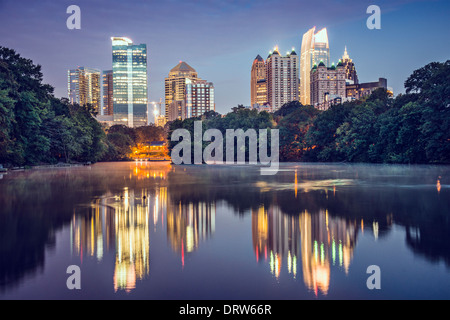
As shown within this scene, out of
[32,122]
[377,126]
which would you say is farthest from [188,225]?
[377,126]

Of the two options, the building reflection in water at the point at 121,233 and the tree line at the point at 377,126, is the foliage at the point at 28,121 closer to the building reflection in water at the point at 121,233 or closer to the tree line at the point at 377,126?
the tree line at the point at 377,126

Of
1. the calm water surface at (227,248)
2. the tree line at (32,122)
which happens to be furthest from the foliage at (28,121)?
the calm water surface at (227,248)

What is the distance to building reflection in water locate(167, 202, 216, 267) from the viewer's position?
7.92m

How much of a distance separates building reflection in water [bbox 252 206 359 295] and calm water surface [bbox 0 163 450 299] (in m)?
0.02

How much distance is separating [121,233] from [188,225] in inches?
68.0

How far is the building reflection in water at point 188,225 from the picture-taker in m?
7.92

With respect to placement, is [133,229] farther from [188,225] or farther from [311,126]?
[311,126]

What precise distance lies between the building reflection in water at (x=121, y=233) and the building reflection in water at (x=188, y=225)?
42cm

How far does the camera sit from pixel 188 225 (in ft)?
32.5

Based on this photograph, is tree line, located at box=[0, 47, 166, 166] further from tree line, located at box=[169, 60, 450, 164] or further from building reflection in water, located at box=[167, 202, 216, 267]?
building reflection in water, located at box=[167, 202, 216, 267]

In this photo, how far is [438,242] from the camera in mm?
7801

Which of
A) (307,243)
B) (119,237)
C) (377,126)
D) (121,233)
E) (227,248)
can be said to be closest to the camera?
(227,248)

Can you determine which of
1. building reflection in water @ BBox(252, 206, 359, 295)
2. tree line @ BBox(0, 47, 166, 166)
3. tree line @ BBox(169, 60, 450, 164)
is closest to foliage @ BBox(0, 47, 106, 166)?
tree line @ BBox(0, 47, 166, 166)
